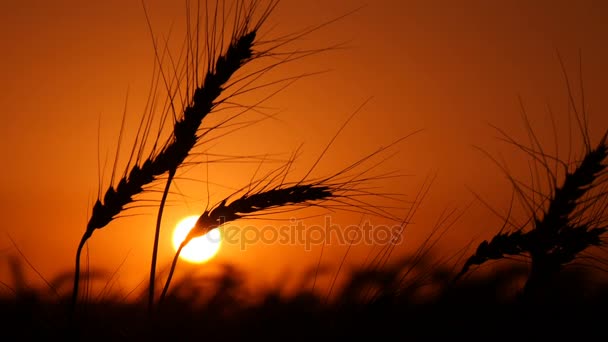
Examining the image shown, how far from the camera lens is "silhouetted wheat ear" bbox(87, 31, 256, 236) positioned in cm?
176

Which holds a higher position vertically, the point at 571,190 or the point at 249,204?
the point at 249,204

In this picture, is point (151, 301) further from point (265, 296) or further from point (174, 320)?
point (265, 296)

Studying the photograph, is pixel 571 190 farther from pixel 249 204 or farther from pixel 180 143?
pixel 180 143

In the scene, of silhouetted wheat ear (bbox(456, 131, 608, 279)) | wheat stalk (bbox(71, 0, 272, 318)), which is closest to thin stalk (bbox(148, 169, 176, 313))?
wheat stalk (bbox(71, 0, 272, 318))

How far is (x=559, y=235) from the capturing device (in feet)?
6.03

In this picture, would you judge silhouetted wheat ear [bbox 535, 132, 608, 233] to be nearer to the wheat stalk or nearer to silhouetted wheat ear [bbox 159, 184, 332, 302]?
silhouetted wheat ear [bbox 159, 184, 332, 302]

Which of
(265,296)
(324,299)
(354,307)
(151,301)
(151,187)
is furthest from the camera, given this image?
(265,296)

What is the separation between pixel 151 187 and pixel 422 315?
0.98 meters

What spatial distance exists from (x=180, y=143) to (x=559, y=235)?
46.7 inches

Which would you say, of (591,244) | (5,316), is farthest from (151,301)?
(591,244)

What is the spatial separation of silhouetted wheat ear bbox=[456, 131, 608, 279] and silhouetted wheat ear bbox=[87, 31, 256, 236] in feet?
3.04

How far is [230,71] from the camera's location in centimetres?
190

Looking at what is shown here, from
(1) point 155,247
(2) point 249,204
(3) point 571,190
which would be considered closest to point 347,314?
(2) point 249,204

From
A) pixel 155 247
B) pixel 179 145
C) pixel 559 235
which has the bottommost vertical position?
pixel 559 235
